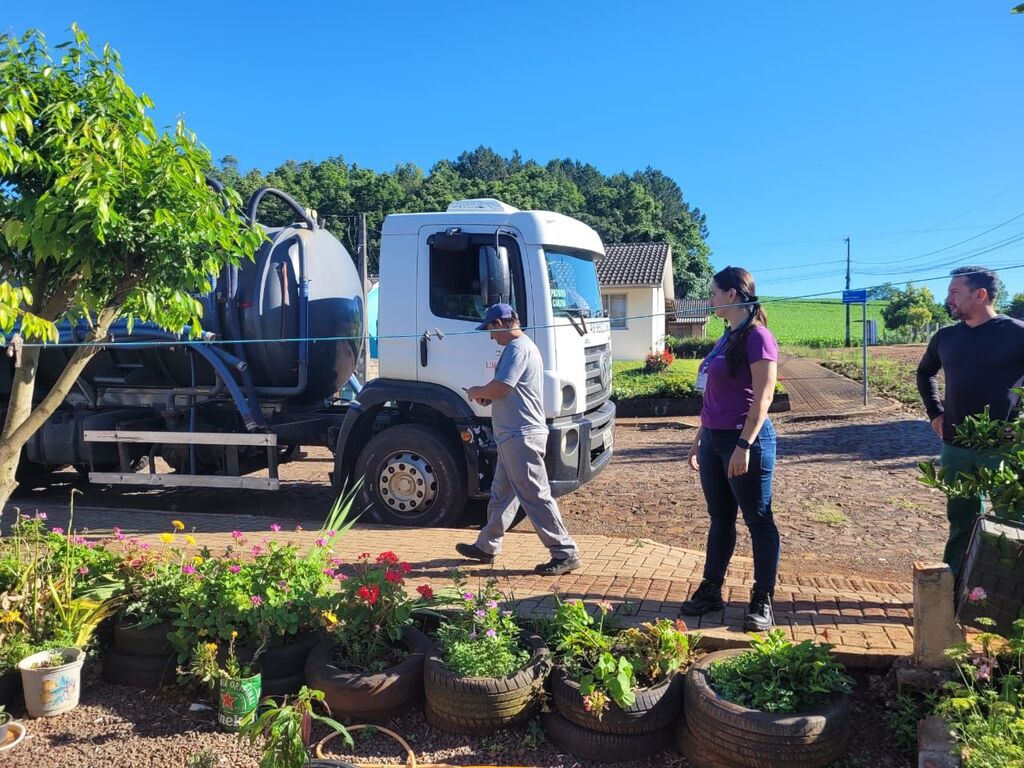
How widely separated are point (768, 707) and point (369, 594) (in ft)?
5.51

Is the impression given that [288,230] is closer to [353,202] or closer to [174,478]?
[174,478]

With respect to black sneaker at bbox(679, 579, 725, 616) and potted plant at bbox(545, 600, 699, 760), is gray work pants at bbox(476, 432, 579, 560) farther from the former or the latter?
potted plant at bbox(545, 600, 699, 760)

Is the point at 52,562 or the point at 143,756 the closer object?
the point at 143,756

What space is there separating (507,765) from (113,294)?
3018mm

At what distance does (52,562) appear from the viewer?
389cm

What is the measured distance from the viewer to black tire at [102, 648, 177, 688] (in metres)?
3.57

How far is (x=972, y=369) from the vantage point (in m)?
3.92

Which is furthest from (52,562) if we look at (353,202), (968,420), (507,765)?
(353,202)

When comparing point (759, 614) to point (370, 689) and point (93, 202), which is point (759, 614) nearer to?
point (370, 689)

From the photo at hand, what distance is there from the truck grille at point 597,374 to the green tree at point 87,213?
10.9 ft

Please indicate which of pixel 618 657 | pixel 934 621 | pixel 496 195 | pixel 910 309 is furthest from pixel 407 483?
pixel 910 309

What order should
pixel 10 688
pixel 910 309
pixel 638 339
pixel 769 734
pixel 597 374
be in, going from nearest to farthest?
pixel 769 734
pixel 10 688
pixel 597 374
pixel 638 339
pixel 910 309

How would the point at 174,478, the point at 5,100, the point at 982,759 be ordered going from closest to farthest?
the point at 982,759
the point at 5,100
the point at 174,478

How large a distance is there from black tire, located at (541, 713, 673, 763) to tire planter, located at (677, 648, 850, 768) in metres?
0.20
